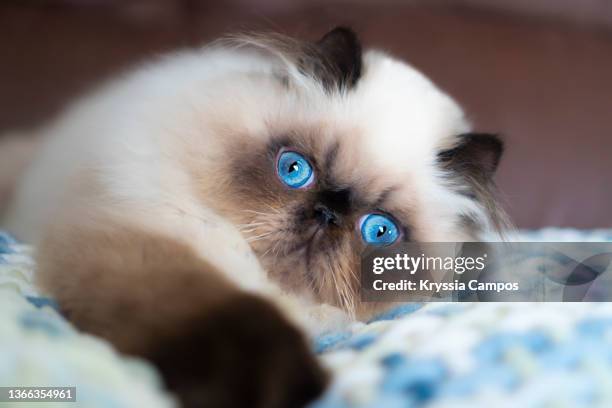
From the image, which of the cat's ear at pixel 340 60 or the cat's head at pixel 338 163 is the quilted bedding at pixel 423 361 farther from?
the cat's ear at pixel 340 60

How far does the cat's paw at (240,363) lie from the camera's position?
57cm

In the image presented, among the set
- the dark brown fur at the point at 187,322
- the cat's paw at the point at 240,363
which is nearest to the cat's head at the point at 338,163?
the dark brown fur at the point at 187,322

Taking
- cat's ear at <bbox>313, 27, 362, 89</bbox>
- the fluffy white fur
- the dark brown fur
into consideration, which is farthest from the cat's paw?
cat's ear at <bbox>313, 27, 362, 89</bbox>

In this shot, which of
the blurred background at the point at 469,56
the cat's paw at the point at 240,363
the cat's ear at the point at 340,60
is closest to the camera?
the cat's paw at the point at 240,363

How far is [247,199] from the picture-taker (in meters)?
0.99

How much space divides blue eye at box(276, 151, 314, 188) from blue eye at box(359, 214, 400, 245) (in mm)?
135

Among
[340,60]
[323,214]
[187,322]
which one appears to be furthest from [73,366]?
[340,60]

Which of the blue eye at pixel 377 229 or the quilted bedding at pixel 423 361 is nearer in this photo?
the quilted bedding at pixel 423 361

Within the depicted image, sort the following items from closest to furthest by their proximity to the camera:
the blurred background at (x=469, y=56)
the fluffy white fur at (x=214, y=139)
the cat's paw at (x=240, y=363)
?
the cat's paw at (x=240, y=363), the fluffy white fur at (x=214, y=139), the blurred background at (x=469, y=56)

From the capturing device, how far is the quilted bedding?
594mm

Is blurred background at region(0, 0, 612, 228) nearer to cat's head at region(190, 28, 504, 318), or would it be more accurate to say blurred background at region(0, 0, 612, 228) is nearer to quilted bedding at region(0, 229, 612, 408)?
cat's head at region(190, 28, 504, 318)

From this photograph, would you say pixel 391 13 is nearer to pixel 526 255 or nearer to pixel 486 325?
pixel 526 255
